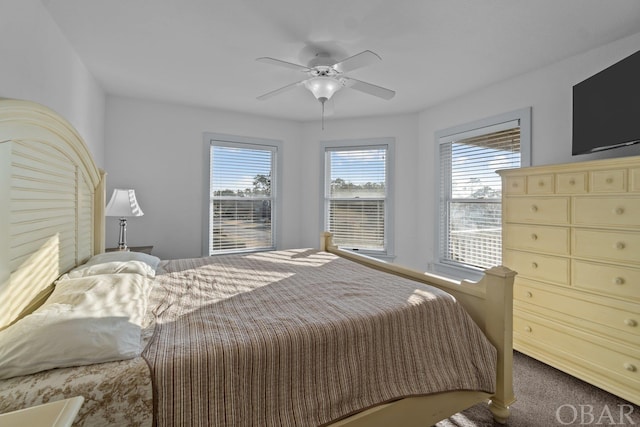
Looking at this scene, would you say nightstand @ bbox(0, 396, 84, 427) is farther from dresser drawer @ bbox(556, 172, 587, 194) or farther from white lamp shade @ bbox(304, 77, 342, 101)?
dresser drawer @ bbox(556, 172, 587, 194)

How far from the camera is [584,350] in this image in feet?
6.93

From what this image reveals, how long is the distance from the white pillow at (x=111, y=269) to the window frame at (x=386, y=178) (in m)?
2.75

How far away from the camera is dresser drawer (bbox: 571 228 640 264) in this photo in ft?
6.28

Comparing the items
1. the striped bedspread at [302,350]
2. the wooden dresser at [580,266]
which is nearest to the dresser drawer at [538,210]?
the wooden dresser at [580,266]

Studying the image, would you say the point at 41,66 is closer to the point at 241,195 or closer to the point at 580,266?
the point at 241,195

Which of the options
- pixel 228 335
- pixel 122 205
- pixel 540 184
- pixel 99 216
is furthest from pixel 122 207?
pixel 540 184

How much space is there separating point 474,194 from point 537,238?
3.96 feet

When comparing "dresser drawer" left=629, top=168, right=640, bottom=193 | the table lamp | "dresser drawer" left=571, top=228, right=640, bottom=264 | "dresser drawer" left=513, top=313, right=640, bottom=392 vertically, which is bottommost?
"dresser drawer" left=513, top=313, right=640, bottom=392

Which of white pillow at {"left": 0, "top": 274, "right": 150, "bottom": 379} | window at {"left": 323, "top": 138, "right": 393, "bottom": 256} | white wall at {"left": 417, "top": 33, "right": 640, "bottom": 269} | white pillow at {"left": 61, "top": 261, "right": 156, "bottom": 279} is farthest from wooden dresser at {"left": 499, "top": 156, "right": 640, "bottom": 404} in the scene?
white pillow at {"left": 61, "top": 261, "right": 156, "bottom": 279}

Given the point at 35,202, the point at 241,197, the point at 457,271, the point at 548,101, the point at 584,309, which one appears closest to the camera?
the point at 35,202

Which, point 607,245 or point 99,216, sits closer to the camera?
point 607,245

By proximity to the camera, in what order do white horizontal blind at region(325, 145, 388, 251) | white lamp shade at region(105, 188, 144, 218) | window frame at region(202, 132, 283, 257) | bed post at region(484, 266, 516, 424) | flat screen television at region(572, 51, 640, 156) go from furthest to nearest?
white horizontal blind at region(325, 145, 388, 251), window frame at region(202, 132, 283, 257), white lamp shade at region(105, 188, 144, 218), flat screen television at region(572, 51, 640, 156), bed post at region(484, 266, 516, 424)

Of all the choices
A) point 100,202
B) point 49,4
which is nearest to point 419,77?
point 49,4

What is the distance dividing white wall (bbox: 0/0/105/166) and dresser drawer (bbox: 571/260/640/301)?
11.7ft
